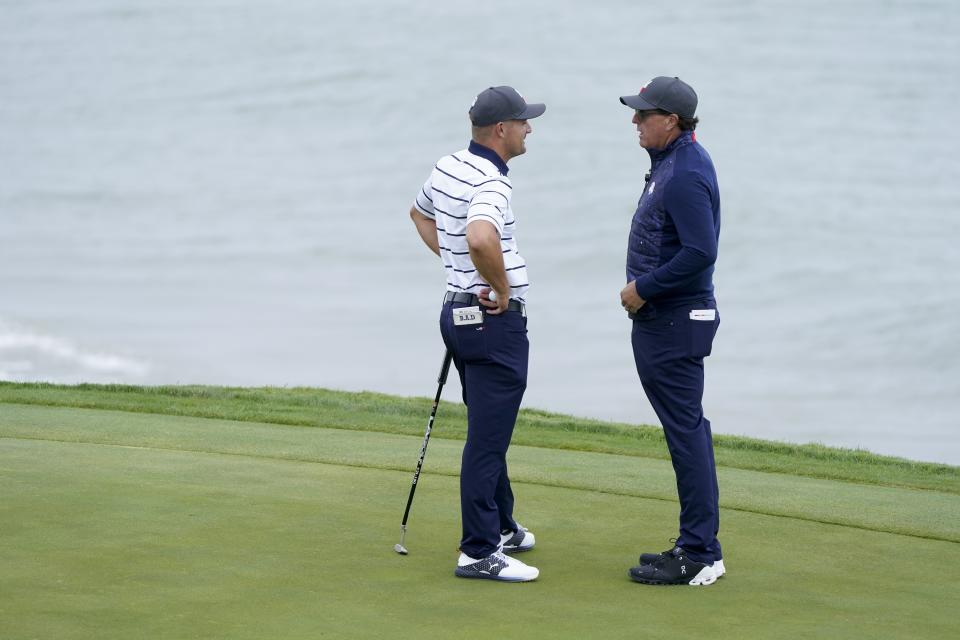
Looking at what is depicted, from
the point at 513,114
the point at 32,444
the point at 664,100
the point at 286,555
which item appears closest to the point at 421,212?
the point at 513,114

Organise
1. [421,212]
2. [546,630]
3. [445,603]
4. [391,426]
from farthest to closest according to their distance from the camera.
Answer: [391,426], [421,212], [445,603], [546,630]

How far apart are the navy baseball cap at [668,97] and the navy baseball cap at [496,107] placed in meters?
0.46

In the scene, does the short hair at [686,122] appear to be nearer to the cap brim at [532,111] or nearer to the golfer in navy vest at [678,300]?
the golfer in navy vest at [678,300]

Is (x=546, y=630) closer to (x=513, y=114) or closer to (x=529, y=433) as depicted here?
(x=513, y=114)

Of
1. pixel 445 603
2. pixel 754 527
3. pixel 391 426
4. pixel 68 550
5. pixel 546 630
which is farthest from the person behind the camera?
pixel 391 426

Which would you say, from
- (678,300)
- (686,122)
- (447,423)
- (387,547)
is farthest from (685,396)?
(447,423)

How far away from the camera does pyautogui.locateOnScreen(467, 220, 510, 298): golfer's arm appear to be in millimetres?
4508

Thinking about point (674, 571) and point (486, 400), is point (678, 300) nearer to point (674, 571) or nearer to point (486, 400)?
point (486, 400)

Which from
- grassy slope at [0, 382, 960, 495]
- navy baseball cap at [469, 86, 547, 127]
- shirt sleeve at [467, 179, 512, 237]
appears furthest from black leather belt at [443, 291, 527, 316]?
grassy slope at [0, 382, 960, 495]

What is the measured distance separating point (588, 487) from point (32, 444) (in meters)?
3.04

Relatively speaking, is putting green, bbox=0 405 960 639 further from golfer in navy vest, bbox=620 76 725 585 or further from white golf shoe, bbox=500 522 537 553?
golfer in navy vest, bbox=620 76 725 585

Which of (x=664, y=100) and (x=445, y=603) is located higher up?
(x=664, y=100)

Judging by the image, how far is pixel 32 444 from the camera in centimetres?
710

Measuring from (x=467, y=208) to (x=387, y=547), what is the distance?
1380 mm
